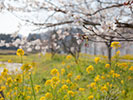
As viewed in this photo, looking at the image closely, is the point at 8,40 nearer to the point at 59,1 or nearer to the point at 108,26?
the point at 59,1

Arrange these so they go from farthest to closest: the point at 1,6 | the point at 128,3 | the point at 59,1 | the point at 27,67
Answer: the point at 59,1 < the point at 1,6 < the point at 27,67 < the point at 128,3

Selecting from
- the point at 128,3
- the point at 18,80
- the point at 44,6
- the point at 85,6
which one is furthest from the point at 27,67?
the point at 85,6

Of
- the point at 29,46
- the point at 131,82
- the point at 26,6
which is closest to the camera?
the point at 131,82

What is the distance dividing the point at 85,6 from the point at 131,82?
4.81 m

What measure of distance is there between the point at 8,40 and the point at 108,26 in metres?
4.67

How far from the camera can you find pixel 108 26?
4.35 ft

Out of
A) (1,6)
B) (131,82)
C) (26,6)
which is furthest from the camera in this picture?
(26,6)

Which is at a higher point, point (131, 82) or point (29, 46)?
point (29, 46)

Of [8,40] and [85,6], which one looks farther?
[85,6]

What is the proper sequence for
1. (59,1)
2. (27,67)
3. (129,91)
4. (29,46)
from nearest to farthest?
(27,67) < (129,91) < (59,1) < (29,46)

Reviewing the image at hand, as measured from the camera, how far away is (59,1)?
16.2 feet

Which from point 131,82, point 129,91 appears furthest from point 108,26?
point 131,82

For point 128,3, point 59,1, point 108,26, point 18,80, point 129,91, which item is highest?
point 59,1

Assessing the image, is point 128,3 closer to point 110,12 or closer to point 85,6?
point 85,6
